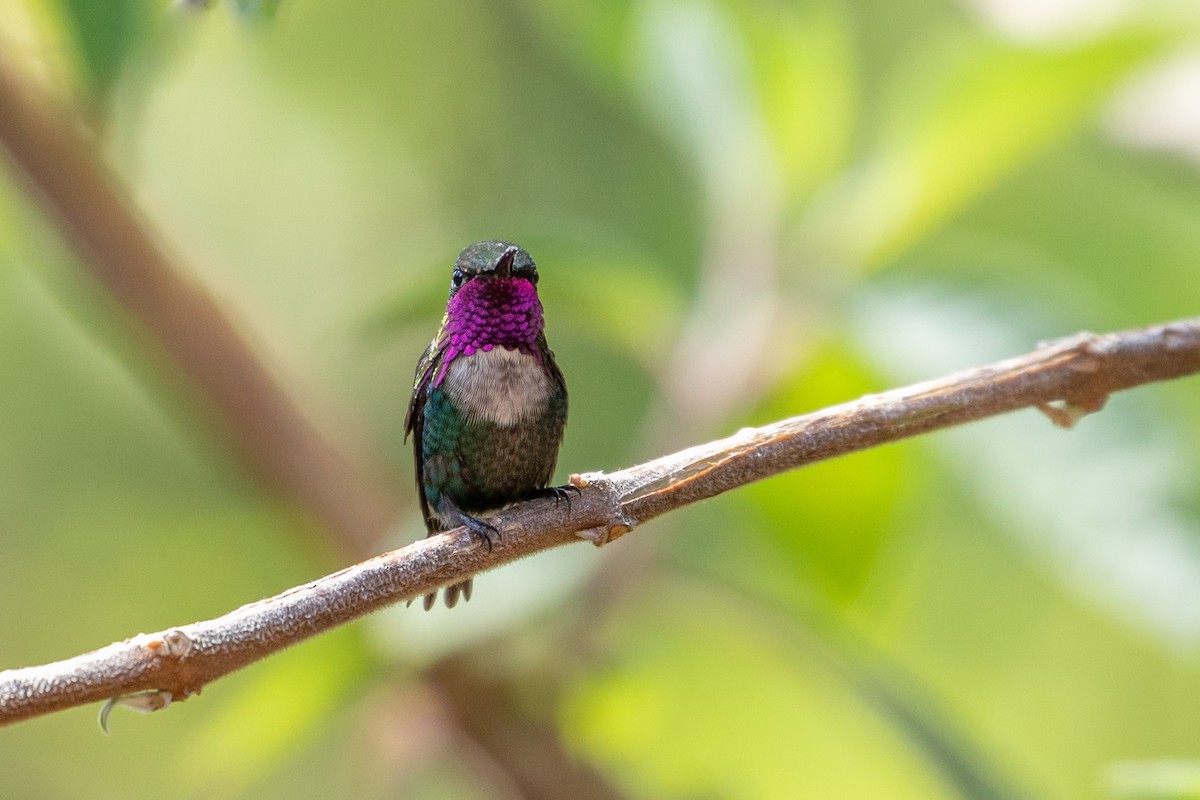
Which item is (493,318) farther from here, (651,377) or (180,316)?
(651,377)

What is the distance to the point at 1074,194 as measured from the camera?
496 centimetres

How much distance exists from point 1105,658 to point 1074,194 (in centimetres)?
188

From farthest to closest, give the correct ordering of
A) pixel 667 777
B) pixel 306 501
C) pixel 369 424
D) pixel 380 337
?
1. pixel 369 424
2. pixel 667 777
3. pixel 306 501
4. pixel 380 337

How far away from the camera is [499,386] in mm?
1522

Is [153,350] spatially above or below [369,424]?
below

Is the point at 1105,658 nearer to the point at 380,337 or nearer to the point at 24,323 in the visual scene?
the point at 380,337

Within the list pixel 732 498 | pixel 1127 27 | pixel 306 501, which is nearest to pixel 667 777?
pixel 732 498

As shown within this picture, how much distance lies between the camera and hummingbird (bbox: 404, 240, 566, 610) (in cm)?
147

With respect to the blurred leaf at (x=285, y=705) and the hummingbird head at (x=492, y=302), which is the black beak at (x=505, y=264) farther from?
the blurred leaf at (x=285, y=705)

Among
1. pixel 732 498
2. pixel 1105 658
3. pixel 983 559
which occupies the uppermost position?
pixel 983 559

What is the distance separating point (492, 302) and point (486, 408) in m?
0.16

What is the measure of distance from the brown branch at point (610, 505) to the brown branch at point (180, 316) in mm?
1410

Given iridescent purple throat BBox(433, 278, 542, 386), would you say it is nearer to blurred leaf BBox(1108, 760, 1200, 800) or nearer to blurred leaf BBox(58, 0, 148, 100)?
blurred leaf BBox(58, 0, 148, 100)

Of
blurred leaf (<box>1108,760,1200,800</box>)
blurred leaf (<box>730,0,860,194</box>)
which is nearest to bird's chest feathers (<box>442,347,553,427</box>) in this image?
blurred leaf (<box>1108,760,1200,800</box>)
